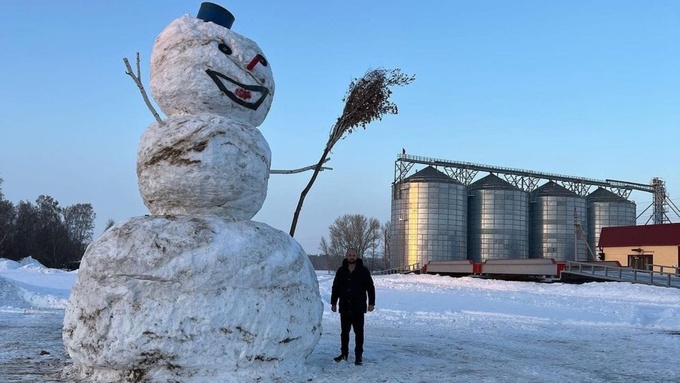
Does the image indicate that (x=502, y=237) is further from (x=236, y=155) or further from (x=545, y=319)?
(x=236, y=155)

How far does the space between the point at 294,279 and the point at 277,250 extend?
0.39m

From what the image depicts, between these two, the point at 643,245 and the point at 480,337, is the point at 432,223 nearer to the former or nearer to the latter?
the point at 643,245

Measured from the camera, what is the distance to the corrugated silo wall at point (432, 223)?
169 feet

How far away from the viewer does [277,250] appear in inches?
287

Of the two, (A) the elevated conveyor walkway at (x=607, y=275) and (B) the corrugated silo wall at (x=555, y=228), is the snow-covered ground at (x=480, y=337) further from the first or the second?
(B) the corrugated silo wall at (x=555, y=228)

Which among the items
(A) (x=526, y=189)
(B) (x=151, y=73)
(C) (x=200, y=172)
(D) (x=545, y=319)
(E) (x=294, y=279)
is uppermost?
(A) (x=526, y=189)

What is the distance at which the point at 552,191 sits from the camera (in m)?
57.6

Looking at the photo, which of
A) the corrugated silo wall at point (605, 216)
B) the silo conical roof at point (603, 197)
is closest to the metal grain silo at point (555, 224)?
the corrugated silo wall at point (605, 216)

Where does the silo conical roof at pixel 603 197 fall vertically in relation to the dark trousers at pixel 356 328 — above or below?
above

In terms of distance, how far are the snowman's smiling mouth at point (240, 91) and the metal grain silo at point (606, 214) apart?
57540mm

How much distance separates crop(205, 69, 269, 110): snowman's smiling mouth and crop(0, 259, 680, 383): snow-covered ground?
11.1 feet

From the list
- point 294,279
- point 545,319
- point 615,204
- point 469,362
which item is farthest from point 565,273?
point 615,204

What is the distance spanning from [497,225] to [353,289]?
47.0 metres

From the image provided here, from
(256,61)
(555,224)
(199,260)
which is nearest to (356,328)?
(199,260)
